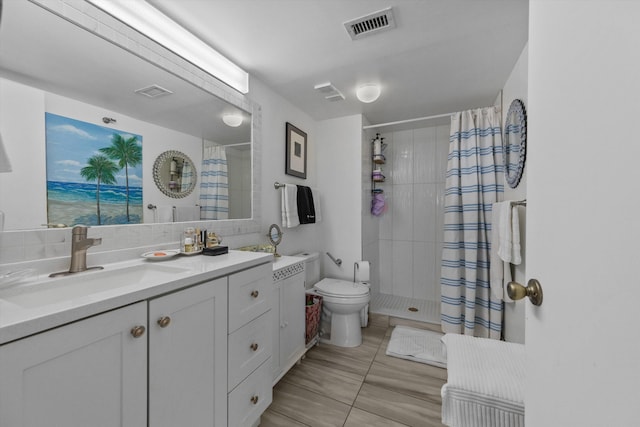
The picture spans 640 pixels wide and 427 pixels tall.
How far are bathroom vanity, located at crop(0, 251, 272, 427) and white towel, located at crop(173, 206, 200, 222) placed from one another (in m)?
0.30

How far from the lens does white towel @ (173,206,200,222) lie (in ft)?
4.72

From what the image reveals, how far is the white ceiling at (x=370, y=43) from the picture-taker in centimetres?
129

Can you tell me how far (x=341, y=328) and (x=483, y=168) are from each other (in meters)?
1.85

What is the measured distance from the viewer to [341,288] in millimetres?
2283

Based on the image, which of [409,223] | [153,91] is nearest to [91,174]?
[153,91]

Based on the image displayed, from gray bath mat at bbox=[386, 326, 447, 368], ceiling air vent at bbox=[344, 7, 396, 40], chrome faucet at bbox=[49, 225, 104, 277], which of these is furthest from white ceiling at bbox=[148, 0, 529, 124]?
gray bath mat at bbox=[386, 326, 447, 368]

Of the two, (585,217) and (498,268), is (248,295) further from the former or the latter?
(498,268)

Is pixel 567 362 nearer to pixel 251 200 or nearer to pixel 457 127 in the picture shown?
pixel 251 200

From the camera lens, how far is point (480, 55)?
1.67 meters

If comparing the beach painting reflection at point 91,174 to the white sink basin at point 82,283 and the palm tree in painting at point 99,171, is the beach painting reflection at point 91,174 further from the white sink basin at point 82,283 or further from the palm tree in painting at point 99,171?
the white sink basin at point 82,283

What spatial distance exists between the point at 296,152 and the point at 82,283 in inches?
72.8

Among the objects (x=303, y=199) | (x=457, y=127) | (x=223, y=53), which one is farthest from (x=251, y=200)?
(x=457, y=127)

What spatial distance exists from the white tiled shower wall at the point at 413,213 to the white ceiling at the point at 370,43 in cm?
86

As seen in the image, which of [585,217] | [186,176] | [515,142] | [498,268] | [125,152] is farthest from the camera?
[498,268]
